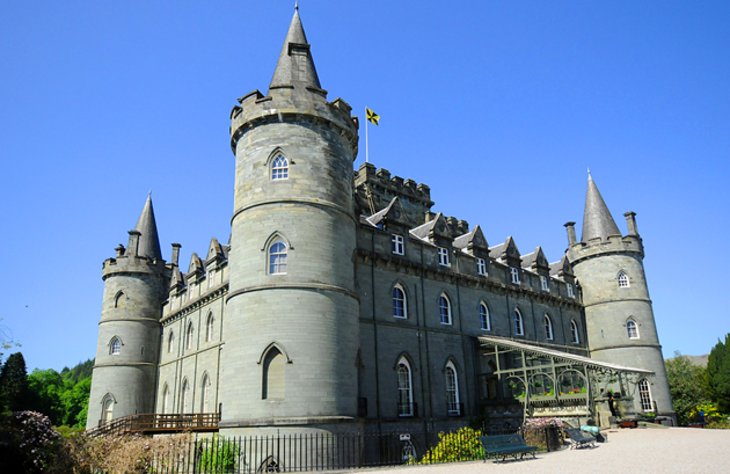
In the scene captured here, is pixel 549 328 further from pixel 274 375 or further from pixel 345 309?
pixel 274 375

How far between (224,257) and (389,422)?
43.6 ft

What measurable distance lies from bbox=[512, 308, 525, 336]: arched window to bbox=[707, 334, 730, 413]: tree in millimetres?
21273

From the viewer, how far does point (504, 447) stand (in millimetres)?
15977

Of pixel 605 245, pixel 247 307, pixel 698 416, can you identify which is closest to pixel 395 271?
pixel 247 307

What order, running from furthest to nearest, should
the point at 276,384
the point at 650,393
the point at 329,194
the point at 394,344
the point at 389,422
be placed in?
the point at 650,393 → the point at 394,344 → the point at 389,422 → the point at 329,194 → the point at 276,384

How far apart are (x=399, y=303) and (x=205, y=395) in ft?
40.4

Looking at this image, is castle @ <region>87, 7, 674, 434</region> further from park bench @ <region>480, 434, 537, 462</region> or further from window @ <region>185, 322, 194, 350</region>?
park bench @ <region>480, 434, 537, 462</region>

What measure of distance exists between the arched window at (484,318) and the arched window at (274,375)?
47.0 ft

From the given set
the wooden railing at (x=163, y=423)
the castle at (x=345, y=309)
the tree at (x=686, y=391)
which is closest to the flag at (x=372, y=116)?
the castle at (x=345, y=309)

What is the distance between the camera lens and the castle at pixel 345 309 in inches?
755

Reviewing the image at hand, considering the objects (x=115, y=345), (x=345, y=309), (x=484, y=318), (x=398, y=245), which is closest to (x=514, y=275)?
(x=484, y=318)

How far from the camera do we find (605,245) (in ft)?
122

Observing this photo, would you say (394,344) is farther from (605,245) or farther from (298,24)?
(605,245)

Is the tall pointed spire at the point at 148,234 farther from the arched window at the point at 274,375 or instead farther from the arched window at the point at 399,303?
the arched window at the point at 274,375
